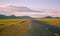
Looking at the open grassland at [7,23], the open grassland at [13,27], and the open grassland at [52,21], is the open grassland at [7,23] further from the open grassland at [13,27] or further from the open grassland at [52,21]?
the open grassland at [52,21]

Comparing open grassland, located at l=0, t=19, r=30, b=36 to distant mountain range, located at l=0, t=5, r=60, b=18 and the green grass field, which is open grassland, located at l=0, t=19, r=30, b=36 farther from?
distant mountain range, located at l=0, t=5, r=60, b=18

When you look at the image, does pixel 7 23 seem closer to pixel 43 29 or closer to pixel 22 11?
pixel 22 11

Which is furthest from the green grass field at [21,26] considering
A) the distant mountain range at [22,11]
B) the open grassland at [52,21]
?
the distant mountain range at [22,11]

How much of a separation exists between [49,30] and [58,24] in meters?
0.22

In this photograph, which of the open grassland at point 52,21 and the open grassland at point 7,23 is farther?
the open grassland at point 52,21

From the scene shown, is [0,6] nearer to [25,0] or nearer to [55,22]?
[25,0]

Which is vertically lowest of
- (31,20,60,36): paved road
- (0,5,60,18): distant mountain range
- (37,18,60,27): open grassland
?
(31,20,60,36): paved road

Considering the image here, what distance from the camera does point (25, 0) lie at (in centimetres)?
261

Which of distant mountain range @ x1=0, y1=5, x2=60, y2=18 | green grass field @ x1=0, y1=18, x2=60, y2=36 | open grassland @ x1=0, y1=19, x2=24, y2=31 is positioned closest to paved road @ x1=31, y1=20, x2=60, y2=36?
green grass field @ x1=0, y1=18, x2=60, y2=36

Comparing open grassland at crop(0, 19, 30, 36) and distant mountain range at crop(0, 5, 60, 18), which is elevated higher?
distant mountain range at crop(0, 5, 60, 18)

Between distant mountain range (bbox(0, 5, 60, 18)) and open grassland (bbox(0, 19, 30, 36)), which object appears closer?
open grassland (bbox(0, 19, 30, 36))

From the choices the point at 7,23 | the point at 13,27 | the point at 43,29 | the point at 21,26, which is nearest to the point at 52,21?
the point at 43,29

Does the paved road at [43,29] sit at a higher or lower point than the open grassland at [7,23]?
lower

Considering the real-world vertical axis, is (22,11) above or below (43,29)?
above
